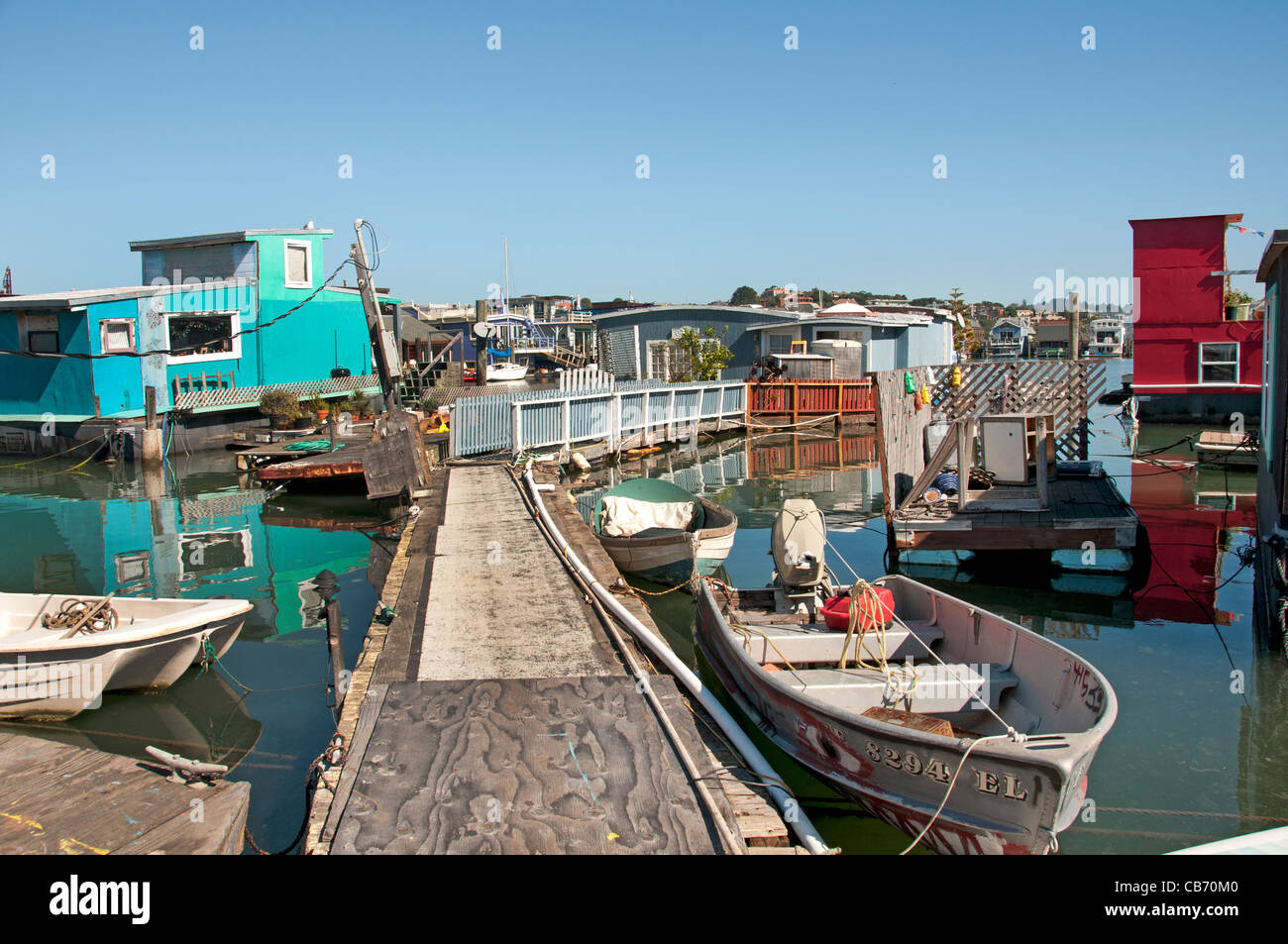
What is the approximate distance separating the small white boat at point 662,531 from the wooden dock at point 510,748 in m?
4.56

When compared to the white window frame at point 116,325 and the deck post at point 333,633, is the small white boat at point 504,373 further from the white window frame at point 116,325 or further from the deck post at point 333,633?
the deck post at point 333,633

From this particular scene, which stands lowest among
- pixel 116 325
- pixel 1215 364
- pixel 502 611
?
pixel 502 611

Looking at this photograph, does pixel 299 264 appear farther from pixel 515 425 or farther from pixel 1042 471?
pixel 1042 471

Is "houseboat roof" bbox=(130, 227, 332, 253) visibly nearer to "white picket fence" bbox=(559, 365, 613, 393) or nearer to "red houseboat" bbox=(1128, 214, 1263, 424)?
"white picket fence" bbox=(559, 365, 613, 393)

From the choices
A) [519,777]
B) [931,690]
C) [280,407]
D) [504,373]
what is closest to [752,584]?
[931,690]

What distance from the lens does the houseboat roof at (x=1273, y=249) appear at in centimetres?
1163

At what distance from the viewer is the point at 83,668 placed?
912 centimetres

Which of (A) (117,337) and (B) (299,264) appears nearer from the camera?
(A) (117,337)

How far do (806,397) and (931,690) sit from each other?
3224 cm

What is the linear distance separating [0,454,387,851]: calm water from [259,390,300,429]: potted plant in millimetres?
2085

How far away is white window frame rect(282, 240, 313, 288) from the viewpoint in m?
34.7

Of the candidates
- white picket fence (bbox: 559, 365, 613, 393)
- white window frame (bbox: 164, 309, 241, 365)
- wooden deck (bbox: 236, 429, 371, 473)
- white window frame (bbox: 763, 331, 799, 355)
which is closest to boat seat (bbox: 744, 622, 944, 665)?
wooden deck (bbox: 236, 429, 371, 473)
